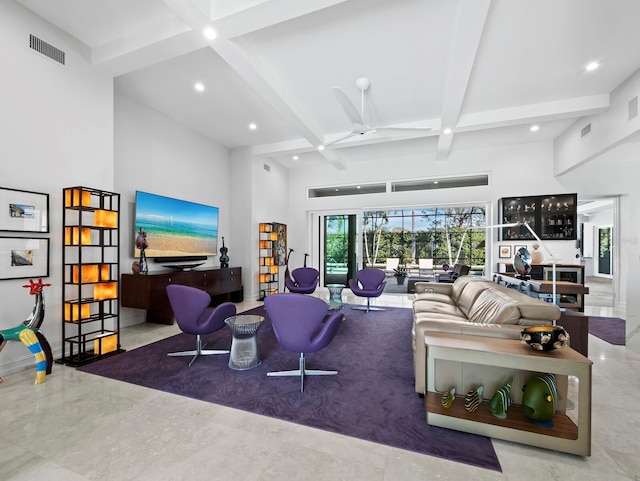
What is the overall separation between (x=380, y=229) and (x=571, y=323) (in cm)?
864

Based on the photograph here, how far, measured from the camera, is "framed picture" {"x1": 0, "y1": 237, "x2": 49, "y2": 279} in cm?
300

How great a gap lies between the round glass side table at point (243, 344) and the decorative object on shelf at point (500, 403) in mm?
2186

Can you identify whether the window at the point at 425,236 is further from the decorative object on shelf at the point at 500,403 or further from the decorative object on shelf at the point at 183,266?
the decorative object on shelf at the point at 500,403

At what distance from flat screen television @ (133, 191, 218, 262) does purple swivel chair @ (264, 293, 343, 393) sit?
11.5 ft

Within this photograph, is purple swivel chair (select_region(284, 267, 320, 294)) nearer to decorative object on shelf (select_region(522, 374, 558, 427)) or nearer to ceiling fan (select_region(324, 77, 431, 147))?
ceiling fan (select_region(324, 77, 431, 147))

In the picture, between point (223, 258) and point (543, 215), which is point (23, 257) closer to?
point (223, 258)

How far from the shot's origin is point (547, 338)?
195cm

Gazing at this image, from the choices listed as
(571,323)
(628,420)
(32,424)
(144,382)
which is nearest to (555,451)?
(628,420)

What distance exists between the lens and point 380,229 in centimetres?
1155

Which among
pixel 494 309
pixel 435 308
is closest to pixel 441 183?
pixel 435 308

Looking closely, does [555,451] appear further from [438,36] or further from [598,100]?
[598,100]

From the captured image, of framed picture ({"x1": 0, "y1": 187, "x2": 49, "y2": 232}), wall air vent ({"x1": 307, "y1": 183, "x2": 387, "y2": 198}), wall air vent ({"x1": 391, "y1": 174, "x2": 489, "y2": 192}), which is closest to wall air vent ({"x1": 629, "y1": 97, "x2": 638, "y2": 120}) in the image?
wall air vent ({"x1": 391, "y1": 174, "x2": 489, "y2": 192})

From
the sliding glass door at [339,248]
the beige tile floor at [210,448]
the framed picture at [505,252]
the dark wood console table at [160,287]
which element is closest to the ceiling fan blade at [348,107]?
the beige tile floor at [210,448]

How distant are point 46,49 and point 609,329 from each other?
8.68 m
